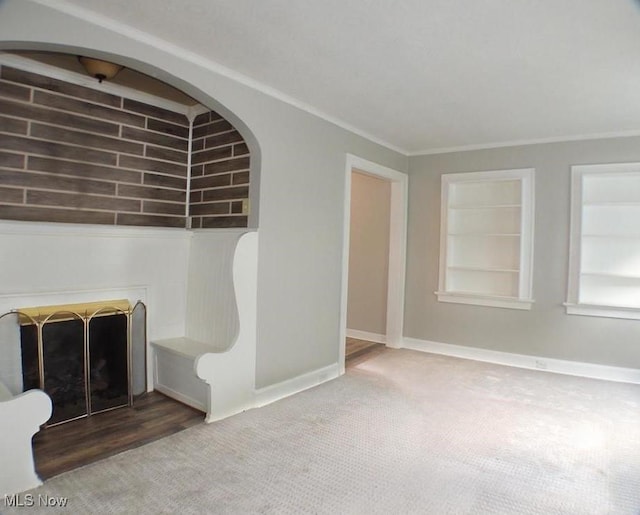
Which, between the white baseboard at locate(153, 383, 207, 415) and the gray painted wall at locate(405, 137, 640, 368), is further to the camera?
the gray painted wall at locate(405, 137, 640, 368)

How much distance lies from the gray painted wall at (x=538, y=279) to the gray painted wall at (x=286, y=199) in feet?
3.99

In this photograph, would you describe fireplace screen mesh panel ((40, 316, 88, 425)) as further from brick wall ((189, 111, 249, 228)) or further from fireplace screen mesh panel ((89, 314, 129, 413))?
brick wall ((189, 111, 249, 228))

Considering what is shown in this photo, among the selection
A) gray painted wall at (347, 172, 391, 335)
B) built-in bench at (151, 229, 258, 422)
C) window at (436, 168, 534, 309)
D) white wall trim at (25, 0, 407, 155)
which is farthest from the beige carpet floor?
white wall trim at (25, 0, 407, 155)

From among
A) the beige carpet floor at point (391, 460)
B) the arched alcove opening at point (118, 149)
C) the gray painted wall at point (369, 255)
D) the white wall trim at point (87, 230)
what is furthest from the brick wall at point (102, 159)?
the gray painted wall at point (369, 255)

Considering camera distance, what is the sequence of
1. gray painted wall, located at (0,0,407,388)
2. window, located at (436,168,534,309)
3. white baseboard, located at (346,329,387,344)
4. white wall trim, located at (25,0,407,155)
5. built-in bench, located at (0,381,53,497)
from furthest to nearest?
white baseboard, located at (346,329,387,344)
window, located at (436,168,534,309)
gray painted wall, located at (0,0,407,388)
white wall trim, located at (25,0,407,155)
built-in bench, located at (0,381,53,497)

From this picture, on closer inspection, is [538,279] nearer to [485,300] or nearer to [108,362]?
[485,300]

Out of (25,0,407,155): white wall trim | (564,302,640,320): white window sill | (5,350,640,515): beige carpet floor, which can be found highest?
(25,0,407,155): white wall trim

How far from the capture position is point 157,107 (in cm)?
339

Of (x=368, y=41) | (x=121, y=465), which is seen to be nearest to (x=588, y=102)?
(x=368, y=41)

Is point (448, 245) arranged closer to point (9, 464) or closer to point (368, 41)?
point (368, 41)

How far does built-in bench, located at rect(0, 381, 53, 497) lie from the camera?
1926 mm

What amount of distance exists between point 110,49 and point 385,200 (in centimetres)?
368

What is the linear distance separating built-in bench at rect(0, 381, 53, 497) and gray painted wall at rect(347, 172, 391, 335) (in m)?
3.92

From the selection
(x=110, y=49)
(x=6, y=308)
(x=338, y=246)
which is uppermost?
(x=110, y=49)
